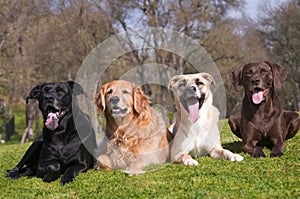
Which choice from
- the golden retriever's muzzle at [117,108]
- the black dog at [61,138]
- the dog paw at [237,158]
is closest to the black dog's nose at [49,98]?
the black dog at [61,138]

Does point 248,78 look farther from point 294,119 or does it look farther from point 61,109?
point 61,109

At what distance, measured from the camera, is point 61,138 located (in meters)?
5.69

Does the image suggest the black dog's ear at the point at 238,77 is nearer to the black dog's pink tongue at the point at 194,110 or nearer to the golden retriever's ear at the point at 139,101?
the black dog's pink tongue at the point at 194,110

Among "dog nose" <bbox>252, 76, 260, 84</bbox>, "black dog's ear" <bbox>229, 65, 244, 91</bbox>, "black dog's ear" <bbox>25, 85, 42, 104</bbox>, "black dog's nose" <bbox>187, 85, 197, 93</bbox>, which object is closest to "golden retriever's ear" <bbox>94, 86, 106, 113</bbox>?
"black dog's ear" <bbox>25, 85, 42, 104</bbox>

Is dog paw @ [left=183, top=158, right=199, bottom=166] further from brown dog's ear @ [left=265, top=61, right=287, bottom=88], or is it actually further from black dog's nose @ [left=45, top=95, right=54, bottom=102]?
black dog's nose @ [left=45, top=95, right=54, bottom=102]

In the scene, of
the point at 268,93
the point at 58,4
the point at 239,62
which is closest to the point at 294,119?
the point at 268,93

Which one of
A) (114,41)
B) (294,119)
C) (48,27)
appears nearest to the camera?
(294,119)

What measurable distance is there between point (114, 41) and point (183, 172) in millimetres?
15175

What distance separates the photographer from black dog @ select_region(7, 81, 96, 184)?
18.4 ft

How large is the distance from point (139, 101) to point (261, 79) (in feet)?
6.18

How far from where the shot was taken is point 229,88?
106ft

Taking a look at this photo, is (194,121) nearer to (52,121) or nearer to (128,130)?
(128,130)

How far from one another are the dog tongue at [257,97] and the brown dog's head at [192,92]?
2.31 feet

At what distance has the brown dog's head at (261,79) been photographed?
6039 millimetres
